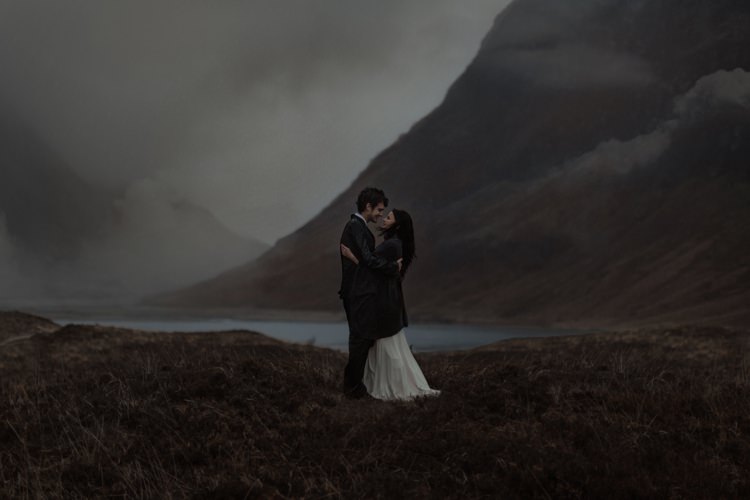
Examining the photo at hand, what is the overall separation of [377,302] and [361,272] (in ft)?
1.62

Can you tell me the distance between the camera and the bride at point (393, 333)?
12789 mm

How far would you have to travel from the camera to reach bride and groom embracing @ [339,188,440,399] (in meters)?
12.5

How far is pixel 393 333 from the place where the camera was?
13.0 meters

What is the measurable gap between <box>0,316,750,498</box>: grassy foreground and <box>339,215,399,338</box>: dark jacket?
3.83 feet

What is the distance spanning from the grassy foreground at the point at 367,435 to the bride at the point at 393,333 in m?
0.58

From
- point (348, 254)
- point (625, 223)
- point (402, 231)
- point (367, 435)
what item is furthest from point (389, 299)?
point (625, 223)

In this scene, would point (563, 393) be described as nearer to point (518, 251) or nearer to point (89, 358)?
point (89, 358)

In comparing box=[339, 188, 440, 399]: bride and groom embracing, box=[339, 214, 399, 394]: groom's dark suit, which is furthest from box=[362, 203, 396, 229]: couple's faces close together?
box=[339, 214, 399, 394]: groom's dark suit

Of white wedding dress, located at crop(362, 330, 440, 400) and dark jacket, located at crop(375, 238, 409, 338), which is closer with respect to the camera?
dark jacket, located at crop(375, 238, 409, 338)

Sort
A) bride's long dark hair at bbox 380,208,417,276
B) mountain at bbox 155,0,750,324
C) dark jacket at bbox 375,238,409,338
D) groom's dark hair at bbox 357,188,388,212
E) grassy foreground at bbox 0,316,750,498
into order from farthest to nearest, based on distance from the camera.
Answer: mountain at bbox 155,0,750,324, bride's long dark hair at bbox 380,208,417,276, dark jacket at bbox 375,238,409,338, groom's dark hair at bbox 357,188,388,212, grassy foreground at bbox 0,316,750,498

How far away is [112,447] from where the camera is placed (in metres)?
10.5

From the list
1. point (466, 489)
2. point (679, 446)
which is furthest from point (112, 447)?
point (679, 446)

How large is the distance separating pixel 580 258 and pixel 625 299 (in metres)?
19.4

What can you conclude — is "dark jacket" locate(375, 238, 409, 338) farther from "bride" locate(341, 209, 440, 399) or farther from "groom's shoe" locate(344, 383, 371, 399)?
"groom's shoe" locate(344, 383, 371, 399)
